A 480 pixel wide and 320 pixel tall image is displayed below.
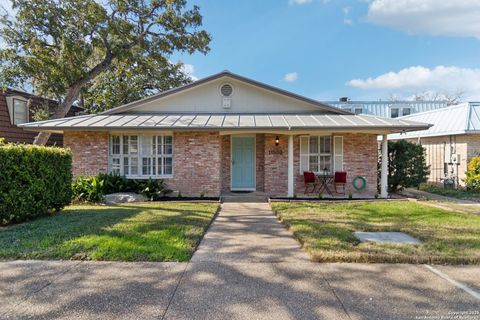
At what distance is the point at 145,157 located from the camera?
1148 centimetres

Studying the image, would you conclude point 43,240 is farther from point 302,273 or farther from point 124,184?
point 124,184

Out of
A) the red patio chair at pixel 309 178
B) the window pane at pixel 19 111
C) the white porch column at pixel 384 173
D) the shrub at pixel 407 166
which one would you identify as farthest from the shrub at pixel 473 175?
the window pane at pixel 19 111

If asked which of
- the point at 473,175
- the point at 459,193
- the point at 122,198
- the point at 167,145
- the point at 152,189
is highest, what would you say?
the point at 167,145

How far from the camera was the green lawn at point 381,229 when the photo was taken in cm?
457

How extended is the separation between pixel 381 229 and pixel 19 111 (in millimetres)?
17854

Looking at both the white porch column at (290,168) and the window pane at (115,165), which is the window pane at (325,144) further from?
the window pane at (115,165)

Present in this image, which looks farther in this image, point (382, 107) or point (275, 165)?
point (382, 107)

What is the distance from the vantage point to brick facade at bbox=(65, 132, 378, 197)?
1119 centimetres

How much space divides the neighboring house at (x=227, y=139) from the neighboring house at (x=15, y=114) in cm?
501

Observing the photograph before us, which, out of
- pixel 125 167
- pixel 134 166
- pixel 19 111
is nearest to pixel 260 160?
pixel 134 166

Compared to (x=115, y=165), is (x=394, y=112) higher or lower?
higher

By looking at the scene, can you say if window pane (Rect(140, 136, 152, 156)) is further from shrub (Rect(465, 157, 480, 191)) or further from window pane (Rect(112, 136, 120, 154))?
shrub (Rect(465, 157, 480, 191))

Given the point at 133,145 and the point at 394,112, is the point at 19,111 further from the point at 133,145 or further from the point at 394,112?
the point at 394,112

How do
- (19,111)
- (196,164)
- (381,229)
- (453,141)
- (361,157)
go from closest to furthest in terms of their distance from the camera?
(381,229) → (196,164) → (361,157) → (453,141) → (19,111)
